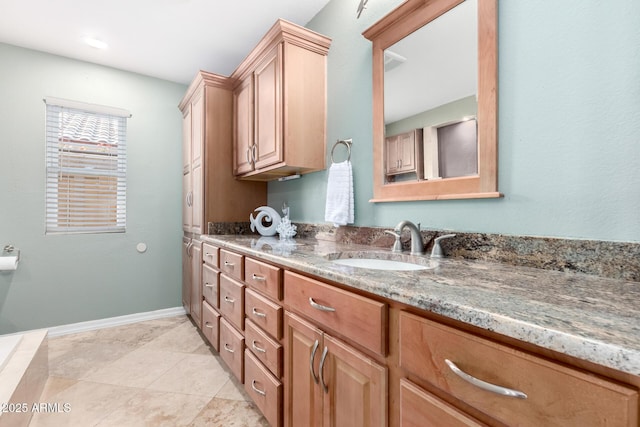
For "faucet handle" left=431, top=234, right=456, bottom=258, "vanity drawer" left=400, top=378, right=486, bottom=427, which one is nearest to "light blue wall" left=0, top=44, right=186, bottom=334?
"faucet handle" left=431, top=234, right=456, bottom=258

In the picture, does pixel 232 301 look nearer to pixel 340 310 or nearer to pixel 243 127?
pixel 340 310

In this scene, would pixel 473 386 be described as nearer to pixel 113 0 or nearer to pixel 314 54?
pixel 314 54

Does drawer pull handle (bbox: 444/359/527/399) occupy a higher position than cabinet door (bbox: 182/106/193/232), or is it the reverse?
cabinet door (bbox: 182/106/193/232)

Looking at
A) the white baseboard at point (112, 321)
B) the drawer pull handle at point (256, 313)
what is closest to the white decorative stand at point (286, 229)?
the drawer pull handle at point (256, 313)

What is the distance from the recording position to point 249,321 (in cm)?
156

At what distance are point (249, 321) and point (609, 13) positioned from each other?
182 centimetres

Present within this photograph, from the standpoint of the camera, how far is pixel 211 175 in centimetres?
257

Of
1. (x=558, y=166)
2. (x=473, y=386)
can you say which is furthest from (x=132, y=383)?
(x=558, y=166)

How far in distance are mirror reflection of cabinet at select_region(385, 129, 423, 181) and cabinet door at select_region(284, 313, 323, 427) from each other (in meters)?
0.87

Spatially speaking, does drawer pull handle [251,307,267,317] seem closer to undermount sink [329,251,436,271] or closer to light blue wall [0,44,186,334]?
undermount sink [329,251,436,271]

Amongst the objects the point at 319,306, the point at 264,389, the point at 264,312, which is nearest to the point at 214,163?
the point at 264,312

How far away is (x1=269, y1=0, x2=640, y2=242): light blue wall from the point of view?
833 mm

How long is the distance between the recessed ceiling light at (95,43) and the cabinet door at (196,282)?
1.87 m

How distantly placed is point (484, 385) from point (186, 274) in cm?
302
